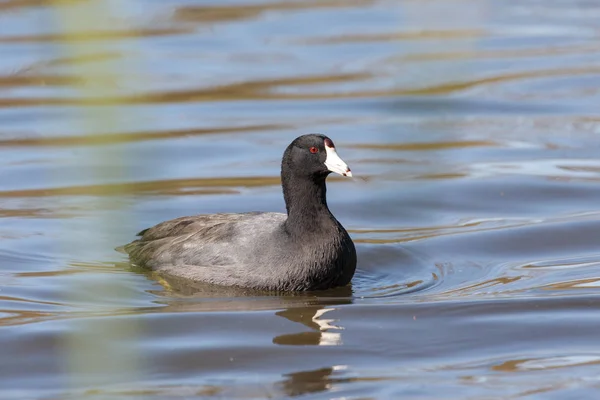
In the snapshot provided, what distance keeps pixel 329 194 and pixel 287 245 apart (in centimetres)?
280

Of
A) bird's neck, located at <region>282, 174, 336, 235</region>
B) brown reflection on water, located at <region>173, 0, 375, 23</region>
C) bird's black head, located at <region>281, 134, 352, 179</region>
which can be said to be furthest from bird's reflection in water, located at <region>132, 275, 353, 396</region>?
brown reflection on water, located at <region>173, 0, 375, 23</region>

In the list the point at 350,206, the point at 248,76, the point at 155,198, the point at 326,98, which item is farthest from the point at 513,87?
the point at 155,198

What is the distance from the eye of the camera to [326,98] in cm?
1341

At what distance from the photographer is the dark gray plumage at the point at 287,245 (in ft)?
23.2

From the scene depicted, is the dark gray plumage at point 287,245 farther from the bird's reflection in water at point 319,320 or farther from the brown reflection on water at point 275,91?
the brown reflection on water at point 275,91

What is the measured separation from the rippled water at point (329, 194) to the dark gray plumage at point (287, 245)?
0.44ft

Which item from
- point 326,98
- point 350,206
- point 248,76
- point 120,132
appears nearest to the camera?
point 120,132

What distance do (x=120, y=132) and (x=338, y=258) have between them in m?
5.25

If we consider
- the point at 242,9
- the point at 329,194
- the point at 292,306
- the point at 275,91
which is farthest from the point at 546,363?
the point at 242,9

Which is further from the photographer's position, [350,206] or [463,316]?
[350,206]

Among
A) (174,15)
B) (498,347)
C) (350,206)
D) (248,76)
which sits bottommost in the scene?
(498,347)

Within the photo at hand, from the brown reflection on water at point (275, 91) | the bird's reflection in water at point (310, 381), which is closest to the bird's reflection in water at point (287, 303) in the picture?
the bird's reflection in water at point (310, 381)

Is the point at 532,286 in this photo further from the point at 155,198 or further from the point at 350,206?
the point at 155,198

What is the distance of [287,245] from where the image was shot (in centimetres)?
711
